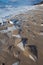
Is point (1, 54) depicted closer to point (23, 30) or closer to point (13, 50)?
point (13, 50)

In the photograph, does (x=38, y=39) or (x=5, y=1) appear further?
(x=5, y=1)

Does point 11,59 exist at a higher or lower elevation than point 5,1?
higher

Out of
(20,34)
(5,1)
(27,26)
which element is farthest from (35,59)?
(5,1)

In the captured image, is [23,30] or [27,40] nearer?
[27,40]

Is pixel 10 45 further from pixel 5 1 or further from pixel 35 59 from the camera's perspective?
pixel 5 1

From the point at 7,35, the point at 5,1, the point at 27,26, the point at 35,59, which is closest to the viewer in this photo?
the point at 35,59

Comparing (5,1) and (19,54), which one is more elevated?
(19,54)

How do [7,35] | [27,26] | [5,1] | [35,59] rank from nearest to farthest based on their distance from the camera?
[35,59] < [7,35] < [27,26] < [5,1]

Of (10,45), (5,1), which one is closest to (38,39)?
(10,45)

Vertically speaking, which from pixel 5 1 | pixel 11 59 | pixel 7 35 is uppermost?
pixel 7 35
